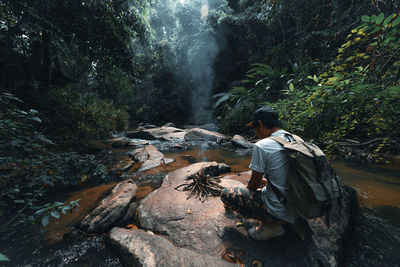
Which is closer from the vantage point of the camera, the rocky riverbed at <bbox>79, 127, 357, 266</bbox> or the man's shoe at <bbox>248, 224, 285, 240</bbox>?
the rocky riverbed at <bbox>79, 127, 357, 266</bbox>

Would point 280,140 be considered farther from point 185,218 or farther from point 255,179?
point 185,218

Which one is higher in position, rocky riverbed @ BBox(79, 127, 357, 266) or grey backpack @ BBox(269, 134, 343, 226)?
grey backpack @ BBox(269, 134, 343, 226)

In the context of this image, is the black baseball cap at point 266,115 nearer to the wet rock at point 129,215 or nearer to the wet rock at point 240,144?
the wet rock at point 129,215

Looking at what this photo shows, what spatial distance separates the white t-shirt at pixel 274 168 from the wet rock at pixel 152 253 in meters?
0.74

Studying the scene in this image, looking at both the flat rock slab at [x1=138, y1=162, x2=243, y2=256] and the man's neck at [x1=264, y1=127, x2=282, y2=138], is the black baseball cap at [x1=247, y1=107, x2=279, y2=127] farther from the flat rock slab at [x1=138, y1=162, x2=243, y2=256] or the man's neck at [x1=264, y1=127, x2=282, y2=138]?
the flat rock slab at [x1=138, y1=162, x2=243, y2=256]

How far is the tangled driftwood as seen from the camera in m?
2.98

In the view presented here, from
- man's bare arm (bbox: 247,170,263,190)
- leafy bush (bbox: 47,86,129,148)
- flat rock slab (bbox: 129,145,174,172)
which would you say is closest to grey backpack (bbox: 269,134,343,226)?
man's bare arm (bbox: 247,170,263,190)

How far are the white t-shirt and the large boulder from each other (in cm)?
36

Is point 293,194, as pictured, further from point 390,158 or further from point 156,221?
point 390,158

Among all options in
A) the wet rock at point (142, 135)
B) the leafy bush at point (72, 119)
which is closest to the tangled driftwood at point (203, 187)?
the leafy bush at point (72, 119)

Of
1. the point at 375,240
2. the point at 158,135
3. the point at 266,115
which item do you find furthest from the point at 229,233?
the point at 158,135

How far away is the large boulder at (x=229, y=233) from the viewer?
171 centimetres

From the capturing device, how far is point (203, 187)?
10.3 feet

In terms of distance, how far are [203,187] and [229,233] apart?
111 cm
